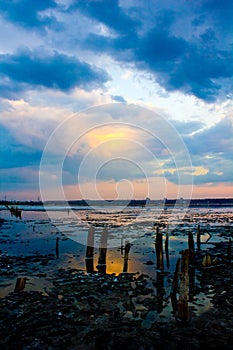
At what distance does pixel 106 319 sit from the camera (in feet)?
33.9

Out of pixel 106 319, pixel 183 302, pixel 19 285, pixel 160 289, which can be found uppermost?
pixel 183 302

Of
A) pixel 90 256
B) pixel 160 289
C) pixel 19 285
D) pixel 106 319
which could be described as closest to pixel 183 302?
pixel 106 319

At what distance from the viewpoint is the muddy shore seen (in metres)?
8.65

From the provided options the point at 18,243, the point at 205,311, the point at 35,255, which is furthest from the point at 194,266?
the point at 18,243

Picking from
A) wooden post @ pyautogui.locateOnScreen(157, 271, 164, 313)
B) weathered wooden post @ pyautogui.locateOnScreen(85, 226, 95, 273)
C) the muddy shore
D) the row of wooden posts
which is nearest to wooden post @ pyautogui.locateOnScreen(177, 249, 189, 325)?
the row of wooden posts

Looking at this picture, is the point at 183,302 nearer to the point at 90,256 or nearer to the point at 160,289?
the point at 160,289

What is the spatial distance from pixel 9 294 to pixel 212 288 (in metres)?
10.4

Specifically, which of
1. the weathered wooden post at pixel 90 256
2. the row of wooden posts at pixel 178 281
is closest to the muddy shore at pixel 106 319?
the row of wooden posts at pixel 178 281

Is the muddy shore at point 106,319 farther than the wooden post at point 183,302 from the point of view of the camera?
No

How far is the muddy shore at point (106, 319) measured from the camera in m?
8.65

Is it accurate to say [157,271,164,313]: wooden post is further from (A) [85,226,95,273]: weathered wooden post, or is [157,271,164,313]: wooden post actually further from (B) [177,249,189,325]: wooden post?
(A) [85,226,95,273]: weathered wooden post

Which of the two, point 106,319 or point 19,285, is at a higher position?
point 19,285

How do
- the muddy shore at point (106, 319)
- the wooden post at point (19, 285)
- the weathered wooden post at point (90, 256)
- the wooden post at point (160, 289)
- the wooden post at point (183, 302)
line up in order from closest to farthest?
the muddy shore at point (106, 319), the wooden post at point (183, 302), the wooden post at point (160, 289), the wooden post at point (19, 285), the weathered wooden post at point (90, 256)

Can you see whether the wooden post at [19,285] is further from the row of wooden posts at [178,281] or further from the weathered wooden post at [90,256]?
the weathered wooden post at [90,256]
